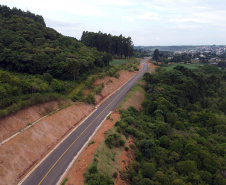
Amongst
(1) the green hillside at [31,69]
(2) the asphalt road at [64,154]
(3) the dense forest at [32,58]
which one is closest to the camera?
(2) the asphalt road at [64,154]

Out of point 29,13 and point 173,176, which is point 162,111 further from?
point 29,13

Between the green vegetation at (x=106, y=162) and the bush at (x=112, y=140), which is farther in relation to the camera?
the bush at (x=112, y=140)

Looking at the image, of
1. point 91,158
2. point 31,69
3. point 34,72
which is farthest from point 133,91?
point 91,158

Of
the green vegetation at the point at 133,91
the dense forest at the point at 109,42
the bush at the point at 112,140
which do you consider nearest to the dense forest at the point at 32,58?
the green vegetation at the point at 133,91

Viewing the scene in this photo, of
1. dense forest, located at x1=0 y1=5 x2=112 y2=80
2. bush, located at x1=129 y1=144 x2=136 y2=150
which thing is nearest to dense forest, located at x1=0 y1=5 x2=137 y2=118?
dense forest, located at x1=0 y1=5 x2=112 y2=80

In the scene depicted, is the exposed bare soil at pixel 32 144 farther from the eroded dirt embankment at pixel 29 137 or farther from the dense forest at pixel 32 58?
the dense forest at pixel 32 58

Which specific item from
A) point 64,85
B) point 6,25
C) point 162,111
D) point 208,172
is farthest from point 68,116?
point 6,25
